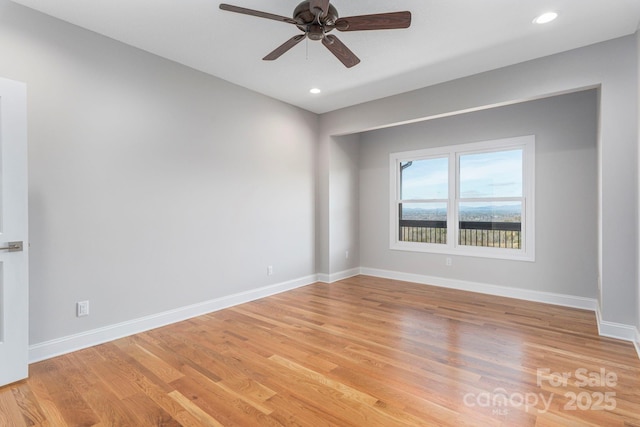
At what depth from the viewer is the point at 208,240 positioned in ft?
12.4

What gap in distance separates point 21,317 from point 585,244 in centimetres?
551

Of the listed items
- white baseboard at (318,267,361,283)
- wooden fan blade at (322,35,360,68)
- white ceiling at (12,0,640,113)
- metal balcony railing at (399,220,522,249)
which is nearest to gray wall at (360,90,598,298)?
metal balcony railing at (399,220,522,249)

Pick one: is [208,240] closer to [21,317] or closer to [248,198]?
[248,198]

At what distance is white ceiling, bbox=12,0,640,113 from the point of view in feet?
8.26

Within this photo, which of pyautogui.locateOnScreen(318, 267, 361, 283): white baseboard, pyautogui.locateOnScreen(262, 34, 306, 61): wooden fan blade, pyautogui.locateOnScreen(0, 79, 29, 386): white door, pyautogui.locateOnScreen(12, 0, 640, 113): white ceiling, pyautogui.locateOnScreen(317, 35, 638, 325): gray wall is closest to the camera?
pyautogui.locateOnScreen(0, 79, 29, 386): white door

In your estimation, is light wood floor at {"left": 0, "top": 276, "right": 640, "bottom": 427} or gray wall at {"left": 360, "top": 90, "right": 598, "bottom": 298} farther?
gray wall at {"left": 360, "top": 90, "right": 598, "bottom": 298}

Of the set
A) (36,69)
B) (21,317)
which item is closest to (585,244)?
(21,317)

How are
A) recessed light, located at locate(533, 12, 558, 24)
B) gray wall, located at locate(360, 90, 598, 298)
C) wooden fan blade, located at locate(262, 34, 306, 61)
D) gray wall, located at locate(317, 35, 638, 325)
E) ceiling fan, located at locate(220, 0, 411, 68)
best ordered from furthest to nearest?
gray wall, located at locate(360, 90, 598, 298) < gray wall, located at locate(317, 35, 638, 325) < recessed light, located at locate(533, 12, 558, 24) < wooden fan blade, located at locate(262, 34, 306, 61) < ceiling fan, located at locate(220, 0, 411, 68)

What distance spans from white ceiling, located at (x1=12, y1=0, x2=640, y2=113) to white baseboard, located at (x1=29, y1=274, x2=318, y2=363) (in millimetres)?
2692

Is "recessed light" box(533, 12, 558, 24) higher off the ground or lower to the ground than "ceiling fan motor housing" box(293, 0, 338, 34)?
higher

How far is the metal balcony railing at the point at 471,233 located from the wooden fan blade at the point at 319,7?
148 inches

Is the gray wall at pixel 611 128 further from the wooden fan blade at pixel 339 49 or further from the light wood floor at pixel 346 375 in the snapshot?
the wooden fan blade at pixel 339 49

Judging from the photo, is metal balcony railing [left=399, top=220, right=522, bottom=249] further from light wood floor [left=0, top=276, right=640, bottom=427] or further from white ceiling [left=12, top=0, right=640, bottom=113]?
white ceiling [left=12, top=0, right=640, bottom=113]

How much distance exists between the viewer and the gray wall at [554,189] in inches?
148
